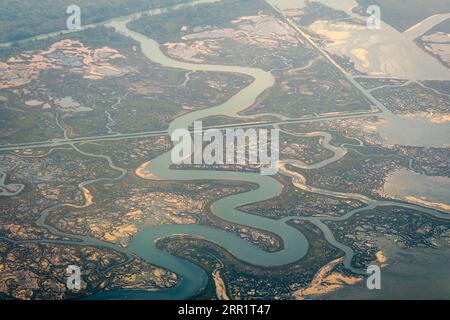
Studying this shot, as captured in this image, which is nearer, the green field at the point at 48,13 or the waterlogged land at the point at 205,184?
the waterlogged land at the point at 205,184

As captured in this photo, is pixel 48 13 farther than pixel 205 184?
Yes

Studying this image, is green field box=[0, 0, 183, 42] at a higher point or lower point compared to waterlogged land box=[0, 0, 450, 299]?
higher

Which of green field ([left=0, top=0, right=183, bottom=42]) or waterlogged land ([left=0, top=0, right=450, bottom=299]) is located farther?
green field ([left=0, top=0, right=183, bottom=42])

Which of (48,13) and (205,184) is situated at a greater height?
(48,13)

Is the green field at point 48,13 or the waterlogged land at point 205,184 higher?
the green field at point 48,13

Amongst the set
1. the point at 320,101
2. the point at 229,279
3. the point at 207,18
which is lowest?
the point at 229,279

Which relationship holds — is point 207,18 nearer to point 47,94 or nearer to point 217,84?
point 217,84

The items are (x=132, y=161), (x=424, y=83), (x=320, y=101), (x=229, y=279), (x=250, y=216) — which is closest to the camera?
(x=229, y=279)

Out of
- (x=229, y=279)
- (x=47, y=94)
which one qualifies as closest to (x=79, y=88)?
(x=47, y=94)
